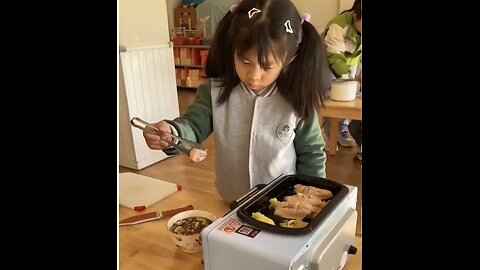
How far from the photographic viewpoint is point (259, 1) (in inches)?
20.3

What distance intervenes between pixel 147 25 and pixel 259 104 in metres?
0.55

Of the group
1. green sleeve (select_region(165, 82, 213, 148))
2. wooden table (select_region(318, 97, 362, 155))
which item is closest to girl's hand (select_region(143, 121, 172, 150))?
green sleeve (select_region(165, 82, 213, 148))

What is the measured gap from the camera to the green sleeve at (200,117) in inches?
24.7

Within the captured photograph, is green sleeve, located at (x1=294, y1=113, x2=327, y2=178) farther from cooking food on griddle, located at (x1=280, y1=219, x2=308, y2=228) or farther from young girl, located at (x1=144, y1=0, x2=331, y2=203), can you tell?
cooking food on griddle, located at (x1=280, y1=219, x2=308, y2=228)

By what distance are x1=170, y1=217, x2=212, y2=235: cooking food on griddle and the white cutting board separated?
117 millimetres

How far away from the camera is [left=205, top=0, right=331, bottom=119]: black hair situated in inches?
19.8

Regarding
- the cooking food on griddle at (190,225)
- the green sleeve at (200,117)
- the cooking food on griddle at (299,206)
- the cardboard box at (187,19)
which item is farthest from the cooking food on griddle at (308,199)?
the cardboard box at (187,19)

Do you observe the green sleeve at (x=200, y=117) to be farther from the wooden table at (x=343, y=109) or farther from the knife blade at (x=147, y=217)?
the wooden table at (x=343, y=109)

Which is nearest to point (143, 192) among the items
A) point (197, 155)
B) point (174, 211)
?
point (174, 211)

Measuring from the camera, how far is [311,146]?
24.6 inches

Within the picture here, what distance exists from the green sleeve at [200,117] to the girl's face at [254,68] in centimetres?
12
